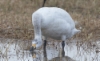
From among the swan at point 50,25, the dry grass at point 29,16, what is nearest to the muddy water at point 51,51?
the swan at point 50,25

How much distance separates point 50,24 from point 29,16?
4.16 metres

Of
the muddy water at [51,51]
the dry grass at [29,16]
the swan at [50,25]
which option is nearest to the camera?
the swan at [50,25]

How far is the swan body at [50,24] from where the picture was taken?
25.0 ft

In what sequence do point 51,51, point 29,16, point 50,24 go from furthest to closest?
point 29,16
point 51,51
point 50,24

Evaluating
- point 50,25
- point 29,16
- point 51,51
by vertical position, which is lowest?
point 51,51

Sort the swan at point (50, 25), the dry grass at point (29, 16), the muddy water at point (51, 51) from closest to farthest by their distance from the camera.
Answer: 1. the swan at point (50, 25)
2. the muddy water at point (51, 51)
3. the dry grass at point (29, 16)

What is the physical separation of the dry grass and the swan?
1077 mm

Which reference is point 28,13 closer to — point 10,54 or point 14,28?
point 14,28

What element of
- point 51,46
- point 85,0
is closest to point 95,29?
point 51,46

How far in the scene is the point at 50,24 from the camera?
7914 millimetres

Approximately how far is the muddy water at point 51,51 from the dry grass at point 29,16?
0.50 m

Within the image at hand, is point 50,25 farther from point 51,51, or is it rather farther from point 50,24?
point 51,51

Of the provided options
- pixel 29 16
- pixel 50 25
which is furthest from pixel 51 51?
pixel 29 16

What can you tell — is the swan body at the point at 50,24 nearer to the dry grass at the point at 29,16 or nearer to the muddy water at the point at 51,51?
the muddy water at the point at 51,51
